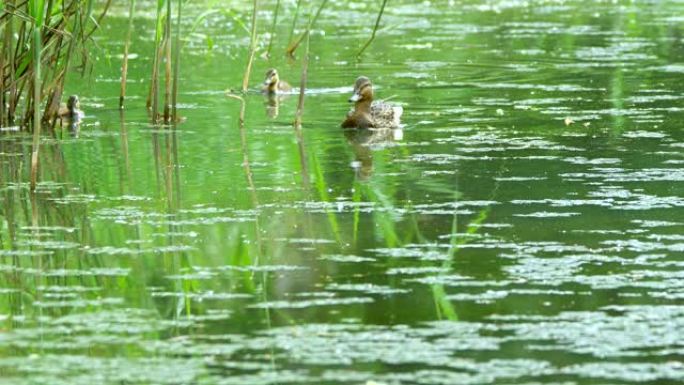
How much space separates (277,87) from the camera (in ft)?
53.4

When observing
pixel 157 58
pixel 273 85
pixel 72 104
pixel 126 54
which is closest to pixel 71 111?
pixel 72 104

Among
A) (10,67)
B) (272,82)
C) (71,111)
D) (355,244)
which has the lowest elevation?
(355,244)

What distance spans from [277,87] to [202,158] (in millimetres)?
4895

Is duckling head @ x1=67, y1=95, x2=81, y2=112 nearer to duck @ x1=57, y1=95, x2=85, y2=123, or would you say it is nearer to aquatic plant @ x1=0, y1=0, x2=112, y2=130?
duck @ x1=57, y1=95, x2=85, y2=123

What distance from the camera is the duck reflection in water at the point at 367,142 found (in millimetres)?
Answer: 10920

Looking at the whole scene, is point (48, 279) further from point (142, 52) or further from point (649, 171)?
point (142, 52)

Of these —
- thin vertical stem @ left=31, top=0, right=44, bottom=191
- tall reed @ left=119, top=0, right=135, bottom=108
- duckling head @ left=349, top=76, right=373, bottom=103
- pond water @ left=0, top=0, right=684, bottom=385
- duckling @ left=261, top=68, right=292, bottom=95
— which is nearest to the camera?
pond water @ left=0, top=0, right=684, bottom=385

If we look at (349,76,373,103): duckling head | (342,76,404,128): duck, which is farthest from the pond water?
(349,76,373,103): duckling head

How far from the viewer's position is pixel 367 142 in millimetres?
12445

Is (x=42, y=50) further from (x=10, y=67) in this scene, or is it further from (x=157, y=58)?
(x=157, y=58)

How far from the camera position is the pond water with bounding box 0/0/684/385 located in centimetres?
602

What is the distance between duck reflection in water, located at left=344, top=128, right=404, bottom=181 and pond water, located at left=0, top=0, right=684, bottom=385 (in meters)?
0.04

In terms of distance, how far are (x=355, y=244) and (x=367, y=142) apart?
4433 mm

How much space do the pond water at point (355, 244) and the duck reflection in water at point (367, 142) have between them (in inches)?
1.5
